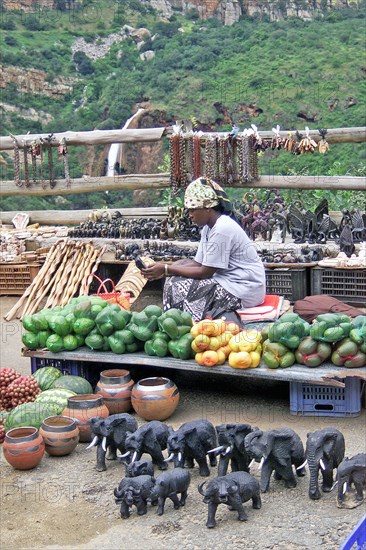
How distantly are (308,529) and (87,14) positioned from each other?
3578cm

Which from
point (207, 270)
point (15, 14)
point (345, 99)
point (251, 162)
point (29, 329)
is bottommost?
point (29, 329)

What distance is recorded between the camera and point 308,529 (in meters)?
4.03

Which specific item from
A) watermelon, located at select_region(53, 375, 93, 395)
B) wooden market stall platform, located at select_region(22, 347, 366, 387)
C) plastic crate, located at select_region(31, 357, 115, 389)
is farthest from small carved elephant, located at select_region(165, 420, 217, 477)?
plastic crate, located at select_region(31, 357, 115, 389)

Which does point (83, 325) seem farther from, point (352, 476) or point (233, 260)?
point (352, 476)

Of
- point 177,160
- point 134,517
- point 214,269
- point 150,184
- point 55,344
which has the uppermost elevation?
point 177,160

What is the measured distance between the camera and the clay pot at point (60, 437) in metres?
5.01

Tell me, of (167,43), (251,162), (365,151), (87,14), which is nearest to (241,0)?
(167,43)

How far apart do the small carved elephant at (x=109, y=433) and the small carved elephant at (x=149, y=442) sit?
0.38ft

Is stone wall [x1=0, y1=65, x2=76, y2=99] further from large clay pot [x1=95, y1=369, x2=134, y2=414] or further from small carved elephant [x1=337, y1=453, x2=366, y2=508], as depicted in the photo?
small carved elephant [x1=337, y1=453, x2=366, y2=508]

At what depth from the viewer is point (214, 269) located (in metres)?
6.29

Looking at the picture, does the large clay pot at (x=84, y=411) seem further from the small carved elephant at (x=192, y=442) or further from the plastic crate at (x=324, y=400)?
the plastic crate at (x=324, y=400)

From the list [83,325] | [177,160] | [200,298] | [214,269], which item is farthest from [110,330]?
[177,160]

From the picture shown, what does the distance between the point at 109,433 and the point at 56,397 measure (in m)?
0.80

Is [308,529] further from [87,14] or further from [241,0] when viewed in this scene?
[87,14]
